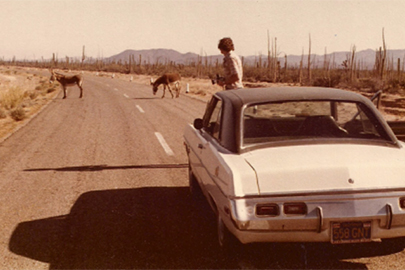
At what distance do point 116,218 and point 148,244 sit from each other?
1006mm

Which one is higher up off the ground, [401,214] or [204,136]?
[204,136]

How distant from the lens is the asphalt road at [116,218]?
404cm

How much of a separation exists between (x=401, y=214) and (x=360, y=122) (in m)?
1.94

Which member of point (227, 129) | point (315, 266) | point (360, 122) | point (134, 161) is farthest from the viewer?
point (134, 161)

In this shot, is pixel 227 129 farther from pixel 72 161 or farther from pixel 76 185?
pixel 72 161

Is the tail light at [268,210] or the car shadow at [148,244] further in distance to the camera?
the car shadow at [148,244]

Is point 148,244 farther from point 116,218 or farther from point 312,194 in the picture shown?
point 312,194

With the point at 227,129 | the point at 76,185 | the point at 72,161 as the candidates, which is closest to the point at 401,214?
the point at 227,129

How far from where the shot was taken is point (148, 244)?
4.45 metres

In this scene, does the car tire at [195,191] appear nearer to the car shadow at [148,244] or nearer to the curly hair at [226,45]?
the car shadow at [148,244]

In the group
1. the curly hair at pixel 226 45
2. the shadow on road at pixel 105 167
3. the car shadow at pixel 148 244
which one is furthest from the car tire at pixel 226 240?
the curly hair at pixel 226 45

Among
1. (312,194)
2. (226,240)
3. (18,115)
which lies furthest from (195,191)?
(18,115)

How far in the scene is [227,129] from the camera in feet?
13.8

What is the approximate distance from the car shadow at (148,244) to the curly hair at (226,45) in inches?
120
